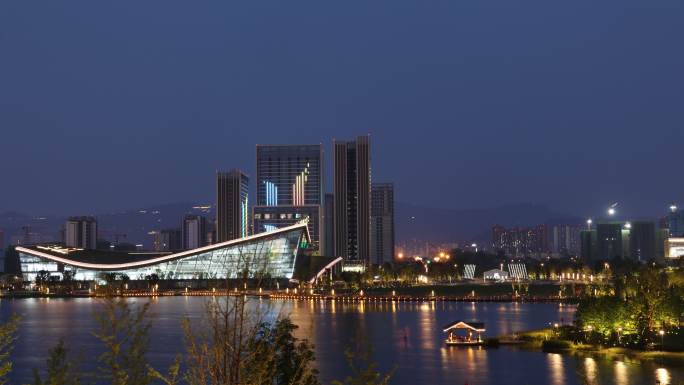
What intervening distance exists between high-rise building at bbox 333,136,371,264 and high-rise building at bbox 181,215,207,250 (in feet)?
128

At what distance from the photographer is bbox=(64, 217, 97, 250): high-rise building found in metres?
108

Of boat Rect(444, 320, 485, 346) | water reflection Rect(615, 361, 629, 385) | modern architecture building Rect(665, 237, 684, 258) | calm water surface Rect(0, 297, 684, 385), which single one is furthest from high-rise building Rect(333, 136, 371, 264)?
water reflection Rect(615, 361, 629, 385)

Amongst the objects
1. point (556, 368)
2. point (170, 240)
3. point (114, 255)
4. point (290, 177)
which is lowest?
point (556, 368)

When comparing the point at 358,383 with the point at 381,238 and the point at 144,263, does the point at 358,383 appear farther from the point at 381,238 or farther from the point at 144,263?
the point at 381,238

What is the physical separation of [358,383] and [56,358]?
2.22m

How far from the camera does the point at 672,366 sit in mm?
20062

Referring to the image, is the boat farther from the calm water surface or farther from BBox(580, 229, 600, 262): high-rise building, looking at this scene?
BBox(580, 229, 600, 262): high-rise building

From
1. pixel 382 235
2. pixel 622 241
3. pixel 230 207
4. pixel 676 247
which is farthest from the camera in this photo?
pixel 382 235

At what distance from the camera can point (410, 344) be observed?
25734 millimetres

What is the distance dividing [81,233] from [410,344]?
8951 centimetres

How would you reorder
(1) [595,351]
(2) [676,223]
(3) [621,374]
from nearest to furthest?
(3) [621,374] → (1) [595,351] → (2) [676,223]

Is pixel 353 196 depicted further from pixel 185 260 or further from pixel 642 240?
pixel 642 240

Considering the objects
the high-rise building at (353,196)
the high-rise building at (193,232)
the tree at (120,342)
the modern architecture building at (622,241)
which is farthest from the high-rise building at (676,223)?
the tree at (120,342)

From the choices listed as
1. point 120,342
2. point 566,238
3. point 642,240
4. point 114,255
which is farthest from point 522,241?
point 120,342
